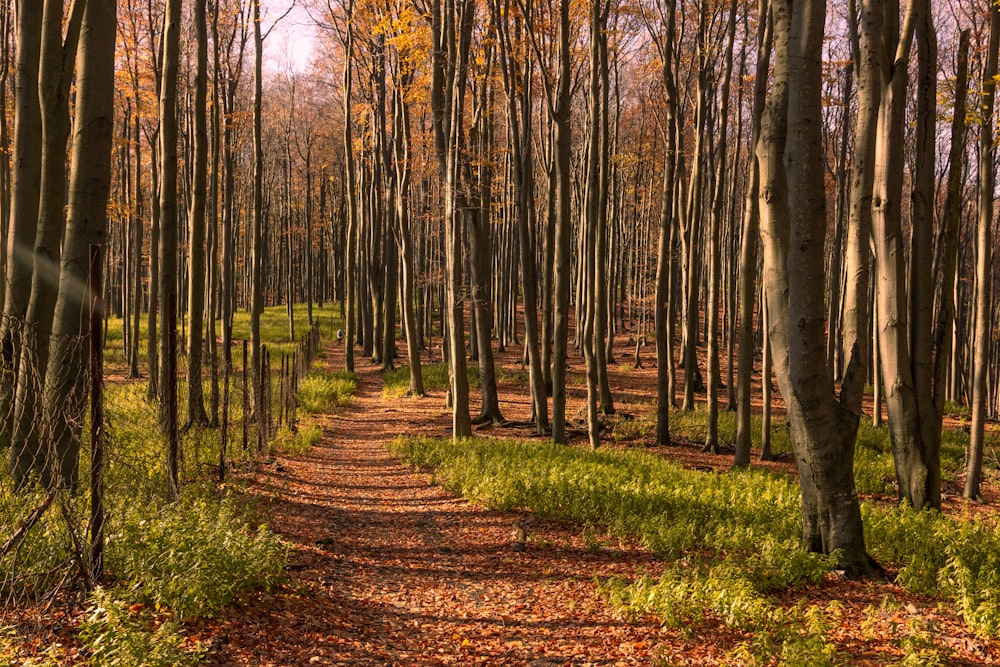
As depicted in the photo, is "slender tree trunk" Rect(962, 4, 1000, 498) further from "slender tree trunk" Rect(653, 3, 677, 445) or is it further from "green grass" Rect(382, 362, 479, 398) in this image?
"green grass" Rect(382, 362, 479, 398)

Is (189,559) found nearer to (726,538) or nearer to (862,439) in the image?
(726,538)

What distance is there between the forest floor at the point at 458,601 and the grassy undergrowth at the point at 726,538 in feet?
0.46

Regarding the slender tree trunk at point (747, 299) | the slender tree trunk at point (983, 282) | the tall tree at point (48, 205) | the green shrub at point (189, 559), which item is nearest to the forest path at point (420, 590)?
the green shrub at point (189, 559)

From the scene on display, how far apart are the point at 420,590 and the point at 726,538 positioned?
9.24 ft

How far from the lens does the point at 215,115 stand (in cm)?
1466

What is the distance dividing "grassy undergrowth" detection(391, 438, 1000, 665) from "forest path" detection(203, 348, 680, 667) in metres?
0.24

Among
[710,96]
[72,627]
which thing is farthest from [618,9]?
[72,627]

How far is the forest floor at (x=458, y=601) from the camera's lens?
4109 millimetres

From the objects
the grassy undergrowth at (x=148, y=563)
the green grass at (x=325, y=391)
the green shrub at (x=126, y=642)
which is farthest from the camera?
the green grass at (x=325, y=391)

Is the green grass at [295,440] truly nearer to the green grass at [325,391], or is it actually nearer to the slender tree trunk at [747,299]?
the green grass at [325,391]

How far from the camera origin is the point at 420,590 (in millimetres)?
5531

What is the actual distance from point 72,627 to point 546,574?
3.58 m

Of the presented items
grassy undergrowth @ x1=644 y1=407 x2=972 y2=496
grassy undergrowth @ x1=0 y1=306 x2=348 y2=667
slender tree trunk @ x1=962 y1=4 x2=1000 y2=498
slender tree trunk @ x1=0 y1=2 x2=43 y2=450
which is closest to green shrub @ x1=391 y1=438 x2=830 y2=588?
grassy undergrowth @ x1=644 y1=407 x2=972 y2=496

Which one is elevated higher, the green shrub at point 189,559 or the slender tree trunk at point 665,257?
the slender tree trunk at point 665,257
